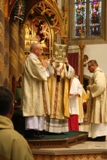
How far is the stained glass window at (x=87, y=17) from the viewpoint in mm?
18458

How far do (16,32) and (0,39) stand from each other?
2.04 meters

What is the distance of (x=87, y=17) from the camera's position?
18.7 metres

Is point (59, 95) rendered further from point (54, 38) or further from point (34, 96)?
point (54, 38)

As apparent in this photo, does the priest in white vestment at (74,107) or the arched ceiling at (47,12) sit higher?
the arched ceiling at (47,12)

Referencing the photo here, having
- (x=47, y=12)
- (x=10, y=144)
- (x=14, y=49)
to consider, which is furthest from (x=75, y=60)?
(x=10, y=144)

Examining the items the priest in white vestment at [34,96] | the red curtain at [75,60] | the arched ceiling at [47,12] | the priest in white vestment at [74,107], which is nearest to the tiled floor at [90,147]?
the priest in white vestment at [34,96]

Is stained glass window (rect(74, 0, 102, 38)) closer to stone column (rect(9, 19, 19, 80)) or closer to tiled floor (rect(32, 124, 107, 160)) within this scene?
stone column (rect(9, 19, 19, 80))

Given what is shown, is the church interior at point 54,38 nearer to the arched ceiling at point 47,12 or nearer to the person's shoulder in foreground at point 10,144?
the arched ceiling at point 47,12

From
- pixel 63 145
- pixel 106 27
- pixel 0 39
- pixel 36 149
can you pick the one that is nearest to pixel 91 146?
pixel 63 145

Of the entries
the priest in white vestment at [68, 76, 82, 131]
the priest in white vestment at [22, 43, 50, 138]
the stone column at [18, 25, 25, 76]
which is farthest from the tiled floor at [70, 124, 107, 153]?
the stone column at [18, 25, 25, 76]

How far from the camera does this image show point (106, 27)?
18062 mm

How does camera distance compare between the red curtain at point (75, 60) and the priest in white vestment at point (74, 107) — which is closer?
the priest in white vestment at point (74, 107)

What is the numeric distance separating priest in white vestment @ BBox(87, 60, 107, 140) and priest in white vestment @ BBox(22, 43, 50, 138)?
122 cm

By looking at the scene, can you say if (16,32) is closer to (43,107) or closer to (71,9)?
(43,107)
